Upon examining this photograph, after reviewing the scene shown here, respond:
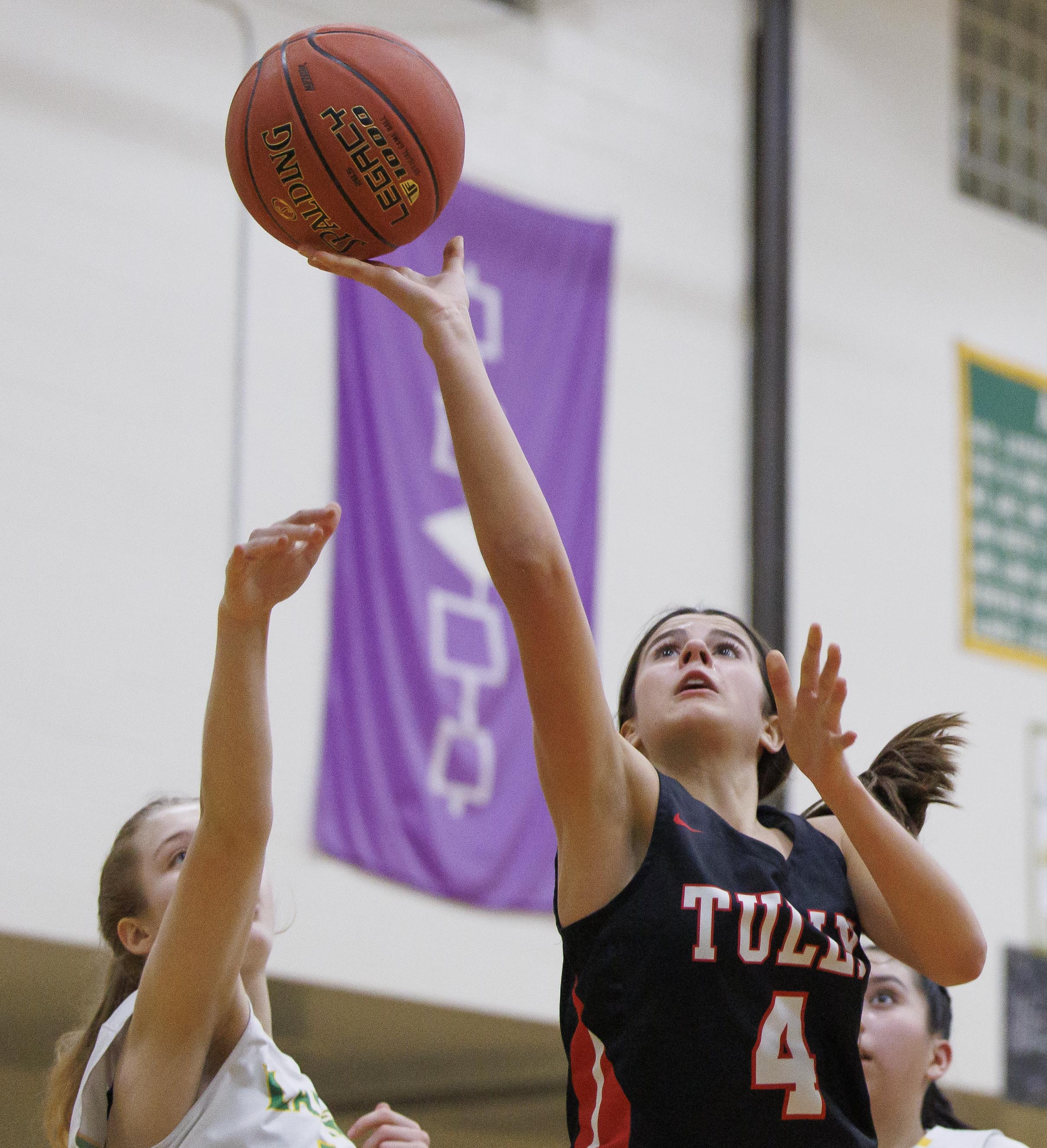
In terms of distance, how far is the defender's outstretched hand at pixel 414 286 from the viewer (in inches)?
93.5

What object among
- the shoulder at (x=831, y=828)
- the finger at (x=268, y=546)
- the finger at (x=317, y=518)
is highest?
the finger at (x=317, y=518)

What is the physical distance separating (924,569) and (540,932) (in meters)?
3.09

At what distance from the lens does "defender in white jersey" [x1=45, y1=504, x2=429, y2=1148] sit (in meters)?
2.46

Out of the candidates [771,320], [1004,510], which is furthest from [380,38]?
[1004,510]

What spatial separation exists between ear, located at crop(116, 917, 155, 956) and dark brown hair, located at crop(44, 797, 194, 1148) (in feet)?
0.04

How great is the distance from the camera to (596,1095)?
233 cm

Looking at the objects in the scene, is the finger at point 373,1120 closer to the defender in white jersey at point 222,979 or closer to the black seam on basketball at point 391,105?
the defender in white jersey at point 222,979

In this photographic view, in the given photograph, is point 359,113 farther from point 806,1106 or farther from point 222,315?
point 222,315

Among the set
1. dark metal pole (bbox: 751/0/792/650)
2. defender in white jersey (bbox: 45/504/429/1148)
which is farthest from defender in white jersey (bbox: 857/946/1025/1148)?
dark metal pole (bbox: 751/0/792/650)

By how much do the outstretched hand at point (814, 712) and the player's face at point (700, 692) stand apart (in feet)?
0.75

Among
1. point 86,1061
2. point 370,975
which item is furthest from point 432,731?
point 86,1061

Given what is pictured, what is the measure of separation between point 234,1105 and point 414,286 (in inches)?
52.7

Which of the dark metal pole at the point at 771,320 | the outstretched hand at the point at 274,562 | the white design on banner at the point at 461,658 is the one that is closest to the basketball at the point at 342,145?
the outstretched hand at the point at 274,562

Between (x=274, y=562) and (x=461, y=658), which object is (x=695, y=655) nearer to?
(x=274, y=562)
